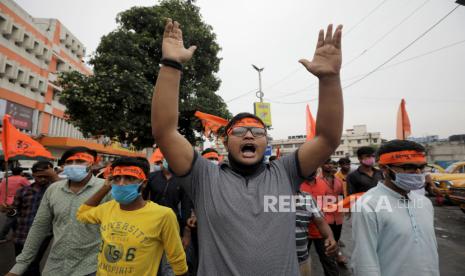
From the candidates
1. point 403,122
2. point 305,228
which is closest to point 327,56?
point 305,228

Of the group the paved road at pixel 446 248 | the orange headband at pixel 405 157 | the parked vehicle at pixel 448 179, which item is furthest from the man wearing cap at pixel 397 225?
the parked vehicle at pixel 448 179

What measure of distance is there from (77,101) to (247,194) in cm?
1208

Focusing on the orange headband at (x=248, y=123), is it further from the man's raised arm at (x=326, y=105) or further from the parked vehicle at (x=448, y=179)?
the parked vehicle at (x=448, y=179)

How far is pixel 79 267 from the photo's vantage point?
2.46 metres

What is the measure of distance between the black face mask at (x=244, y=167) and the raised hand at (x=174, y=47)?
2.29 ft

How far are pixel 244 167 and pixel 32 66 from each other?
3135 centimetres

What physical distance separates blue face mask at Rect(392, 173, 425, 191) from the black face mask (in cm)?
146

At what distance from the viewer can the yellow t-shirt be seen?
214cm

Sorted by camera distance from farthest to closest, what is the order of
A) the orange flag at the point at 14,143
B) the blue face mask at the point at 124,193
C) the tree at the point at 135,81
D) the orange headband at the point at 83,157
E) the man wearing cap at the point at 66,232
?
the tree at the point at 135,81, the orange flag at the point at 14,143, the orange headband at the point at 83,157, the man wearing cap at the point at 66,232, the blue face mask at the point at 124,193

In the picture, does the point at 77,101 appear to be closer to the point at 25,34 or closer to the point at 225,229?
the point at 225,229

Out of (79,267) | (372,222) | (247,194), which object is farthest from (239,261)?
(79,267)

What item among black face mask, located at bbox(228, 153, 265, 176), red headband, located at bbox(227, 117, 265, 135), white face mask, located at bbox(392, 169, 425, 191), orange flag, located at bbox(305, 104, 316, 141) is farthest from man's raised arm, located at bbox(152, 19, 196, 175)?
orange flag, located at bbox(305, 104, 316, 141)

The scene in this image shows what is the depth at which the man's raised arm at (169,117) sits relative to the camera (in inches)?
57.2

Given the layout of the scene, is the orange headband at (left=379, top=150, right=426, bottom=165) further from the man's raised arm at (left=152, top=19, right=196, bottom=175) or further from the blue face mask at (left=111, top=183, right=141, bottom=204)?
the blue face mask at (left=111, top=183, right=141, bottom=204)
